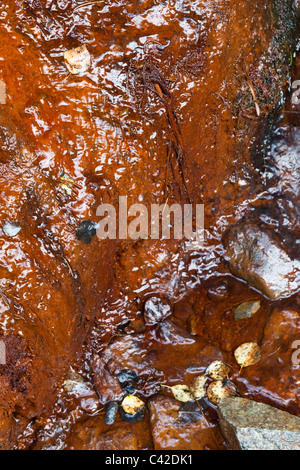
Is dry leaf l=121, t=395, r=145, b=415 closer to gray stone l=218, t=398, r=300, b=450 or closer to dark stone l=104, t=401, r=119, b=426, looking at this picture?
dark stone l=104, t=401, r=119, b=426

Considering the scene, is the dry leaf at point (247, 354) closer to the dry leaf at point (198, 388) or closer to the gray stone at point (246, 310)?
the gray stone at point (246, 310)

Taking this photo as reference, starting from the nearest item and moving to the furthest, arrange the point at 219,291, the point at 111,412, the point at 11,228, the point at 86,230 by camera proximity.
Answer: the point at 11,228
the point at 86,230
the point at 111,412
the point at 219,291

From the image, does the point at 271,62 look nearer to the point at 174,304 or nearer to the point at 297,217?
the point at 297,217

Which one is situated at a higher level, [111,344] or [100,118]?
[100,118]

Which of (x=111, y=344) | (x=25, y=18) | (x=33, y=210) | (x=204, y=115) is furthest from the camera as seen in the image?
(x=111, y=344)

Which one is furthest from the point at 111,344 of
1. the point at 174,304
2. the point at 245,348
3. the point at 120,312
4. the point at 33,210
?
the point at 33,210

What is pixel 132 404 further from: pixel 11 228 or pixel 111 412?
pixel 11 228

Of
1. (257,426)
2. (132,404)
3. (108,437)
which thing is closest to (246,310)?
(257,426)
